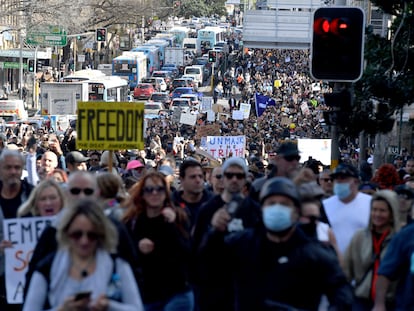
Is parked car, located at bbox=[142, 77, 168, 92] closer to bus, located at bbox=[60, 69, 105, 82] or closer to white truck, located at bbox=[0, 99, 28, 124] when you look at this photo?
bus, located at bbox=[60, 69, 105, 82]

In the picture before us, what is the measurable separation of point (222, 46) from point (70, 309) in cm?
10391

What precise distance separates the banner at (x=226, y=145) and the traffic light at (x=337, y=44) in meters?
13.6

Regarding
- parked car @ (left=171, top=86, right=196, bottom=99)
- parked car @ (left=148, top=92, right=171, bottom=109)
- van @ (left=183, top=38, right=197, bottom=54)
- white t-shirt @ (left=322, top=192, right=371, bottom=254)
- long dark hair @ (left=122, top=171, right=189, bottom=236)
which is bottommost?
parked car @ (left=148, top=92, right=171, bottom=109)

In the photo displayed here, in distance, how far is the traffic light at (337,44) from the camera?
13.9 metres

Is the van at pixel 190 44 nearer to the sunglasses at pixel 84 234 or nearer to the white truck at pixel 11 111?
the white truck at pixel 11 111

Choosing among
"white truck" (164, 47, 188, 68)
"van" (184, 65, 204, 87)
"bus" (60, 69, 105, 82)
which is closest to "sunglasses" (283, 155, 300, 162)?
"bus" (60, 69, 105, 82)

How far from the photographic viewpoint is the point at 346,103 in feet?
47.0

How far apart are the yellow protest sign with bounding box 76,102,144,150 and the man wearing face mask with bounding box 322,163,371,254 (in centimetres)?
303

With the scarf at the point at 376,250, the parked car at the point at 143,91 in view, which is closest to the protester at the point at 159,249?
the scarf at the point at 376,250

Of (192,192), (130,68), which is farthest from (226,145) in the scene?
(130,68)

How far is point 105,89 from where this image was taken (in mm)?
60719

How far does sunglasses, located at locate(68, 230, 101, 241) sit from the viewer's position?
21.6 ft

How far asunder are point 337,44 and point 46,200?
5.74 meters

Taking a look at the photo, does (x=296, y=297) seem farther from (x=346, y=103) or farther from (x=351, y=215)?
(x=346, y=103)
